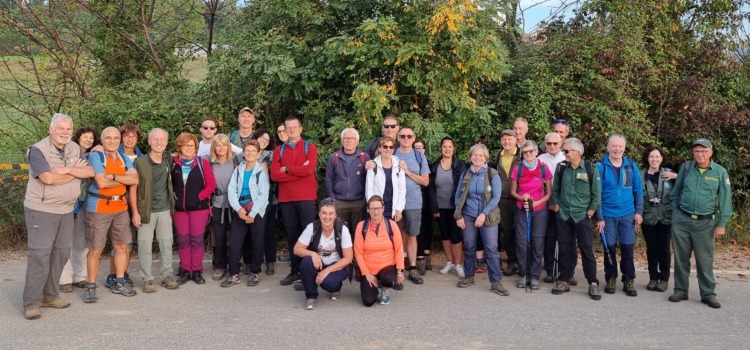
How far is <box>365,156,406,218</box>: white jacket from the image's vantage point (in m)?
7.25

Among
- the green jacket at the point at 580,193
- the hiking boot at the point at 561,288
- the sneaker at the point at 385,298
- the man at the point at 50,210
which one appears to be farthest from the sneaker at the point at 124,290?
the green jacket at the point at 580,193

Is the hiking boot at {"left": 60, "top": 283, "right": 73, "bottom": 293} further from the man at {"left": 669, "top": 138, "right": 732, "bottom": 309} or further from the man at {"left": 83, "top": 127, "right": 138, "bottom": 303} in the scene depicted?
the man at {"left": 669, "top": 138, "right": 732, "bottom": 309}

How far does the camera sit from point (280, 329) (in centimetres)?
565

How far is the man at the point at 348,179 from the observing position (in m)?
7.40

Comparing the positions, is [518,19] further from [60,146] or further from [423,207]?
[60,146]

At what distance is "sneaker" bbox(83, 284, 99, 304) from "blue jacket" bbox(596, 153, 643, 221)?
5.37 metres

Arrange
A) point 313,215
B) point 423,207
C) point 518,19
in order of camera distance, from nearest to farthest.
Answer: point 313,215 → point 423,207 → point 518,19

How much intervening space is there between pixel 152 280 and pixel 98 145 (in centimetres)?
162

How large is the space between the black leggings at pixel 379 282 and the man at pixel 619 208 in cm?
237

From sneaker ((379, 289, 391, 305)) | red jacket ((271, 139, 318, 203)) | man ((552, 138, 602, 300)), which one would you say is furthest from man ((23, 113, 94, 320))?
man ((552, 138, 602, 300))

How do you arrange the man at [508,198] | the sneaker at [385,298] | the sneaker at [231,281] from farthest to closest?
the man at [508,198] → the sneaker at [231,281] → the sneaker at [385,298]

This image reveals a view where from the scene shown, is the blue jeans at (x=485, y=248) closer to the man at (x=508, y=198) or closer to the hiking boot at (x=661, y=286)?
the man at (x=508, y=198)

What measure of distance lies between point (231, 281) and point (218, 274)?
0.36 m

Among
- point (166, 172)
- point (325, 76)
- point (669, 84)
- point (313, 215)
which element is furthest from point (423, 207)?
point (669, 84)
